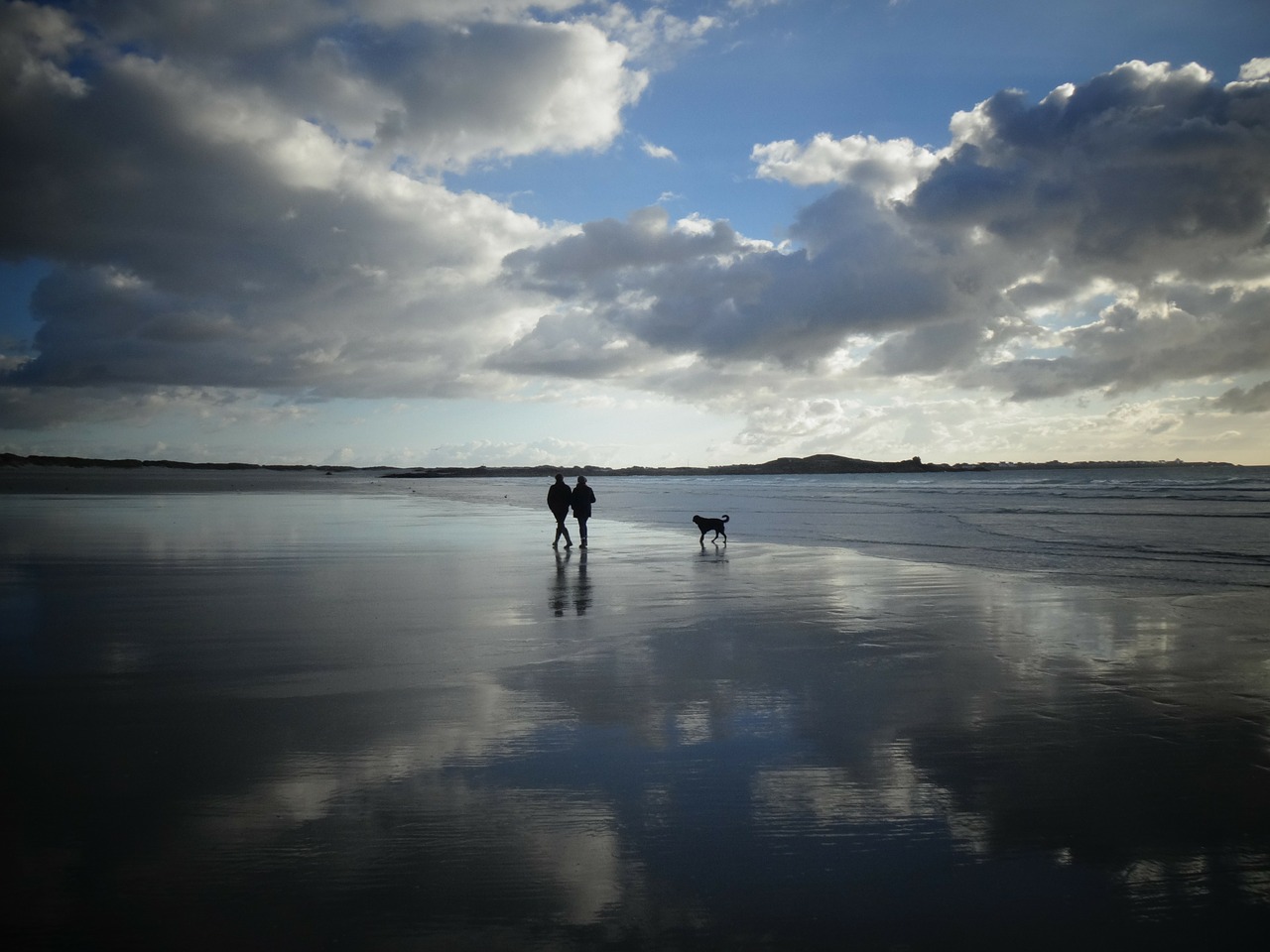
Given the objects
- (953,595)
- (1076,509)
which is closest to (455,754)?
(953,595)

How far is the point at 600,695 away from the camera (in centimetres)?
671

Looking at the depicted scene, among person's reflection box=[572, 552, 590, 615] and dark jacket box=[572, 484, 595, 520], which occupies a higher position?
dark jacket box=[572, 484, 595, 520]

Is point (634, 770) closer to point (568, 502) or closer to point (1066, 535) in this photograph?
point (568, 502)

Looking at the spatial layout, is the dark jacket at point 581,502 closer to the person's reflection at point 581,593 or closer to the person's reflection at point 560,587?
the person's reflection at point 560,587

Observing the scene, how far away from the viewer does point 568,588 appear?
1289 centimetres

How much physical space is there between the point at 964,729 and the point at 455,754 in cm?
379

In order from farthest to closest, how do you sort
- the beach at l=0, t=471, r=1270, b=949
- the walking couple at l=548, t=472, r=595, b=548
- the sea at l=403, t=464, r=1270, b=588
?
the walking couple at l=548, t=472, r=595, b=548
the sea at l=403, t=464, r=1270, b=588
the beach at l=0, t=471, r=1270, b=949

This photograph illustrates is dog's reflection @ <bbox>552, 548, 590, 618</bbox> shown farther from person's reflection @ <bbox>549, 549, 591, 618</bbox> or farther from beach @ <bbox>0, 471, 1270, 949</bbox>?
beach @ <bbox>0, 471, 1270, 949</bbox>

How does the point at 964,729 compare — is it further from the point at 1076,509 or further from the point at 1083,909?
the point at 1076,509

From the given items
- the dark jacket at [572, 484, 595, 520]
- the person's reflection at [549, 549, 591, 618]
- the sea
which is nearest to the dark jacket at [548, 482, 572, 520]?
the dark jacket at [572, 484, 595, 520]

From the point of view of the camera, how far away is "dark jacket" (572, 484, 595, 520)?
63.6 ft

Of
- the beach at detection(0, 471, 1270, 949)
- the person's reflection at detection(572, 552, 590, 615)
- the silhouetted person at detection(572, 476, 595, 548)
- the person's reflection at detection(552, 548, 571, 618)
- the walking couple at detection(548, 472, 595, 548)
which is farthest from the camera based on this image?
the silhouetted person at detection(572, 476, 595, 548)

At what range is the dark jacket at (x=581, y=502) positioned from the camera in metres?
19.4

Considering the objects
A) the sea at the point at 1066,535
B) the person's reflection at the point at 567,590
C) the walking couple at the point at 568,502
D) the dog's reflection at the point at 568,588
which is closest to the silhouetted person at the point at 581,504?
the walking couple at the point at 568,502
